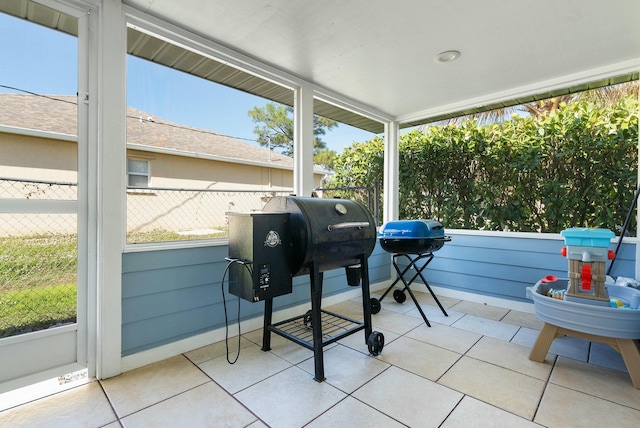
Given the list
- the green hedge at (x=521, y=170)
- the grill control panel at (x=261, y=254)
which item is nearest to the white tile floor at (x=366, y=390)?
the grill control panel at (x=261, y=254)

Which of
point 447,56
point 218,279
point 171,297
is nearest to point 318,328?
point 218,279

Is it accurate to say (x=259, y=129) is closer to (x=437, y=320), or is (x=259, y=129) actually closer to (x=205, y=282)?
(x=205, y=282)

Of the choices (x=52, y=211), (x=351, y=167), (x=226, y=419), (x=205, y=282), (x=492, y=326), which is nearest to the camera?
(x=226, y=419)

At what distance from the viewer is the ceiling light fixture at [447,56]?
2.55 metres

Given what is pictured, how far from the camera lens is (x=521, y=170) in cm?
346

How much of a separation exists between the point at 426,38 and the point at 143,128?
2190mm

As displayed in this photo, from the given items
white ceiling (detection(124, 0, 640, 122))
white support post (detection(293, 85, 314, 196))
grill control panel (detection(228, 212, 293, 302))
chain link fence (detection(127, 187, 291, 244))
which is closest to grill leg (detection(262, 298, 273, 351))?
grill control panel (detection(228, 212, 293, 302))

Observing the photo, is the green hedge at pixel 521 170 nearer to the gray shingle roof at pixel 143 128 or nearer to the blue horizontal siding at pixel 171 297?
the gray shingle roof at pixel 143 128

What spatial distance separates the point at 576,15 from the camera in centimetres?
204

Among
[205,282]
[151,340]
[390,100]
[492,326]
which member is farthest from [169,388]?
[390,100]

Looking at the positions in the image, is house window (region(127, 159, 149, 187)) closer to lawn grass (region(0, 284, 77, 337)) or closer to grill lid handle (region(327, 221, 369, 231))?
lawn grass (region(0, 284, 77, 337))

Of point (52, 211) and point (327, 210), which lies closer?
point (52, 211)

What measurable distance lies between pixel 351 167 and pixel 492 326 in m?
2.71

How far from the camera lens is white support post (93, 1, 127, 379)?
1.93 meters
